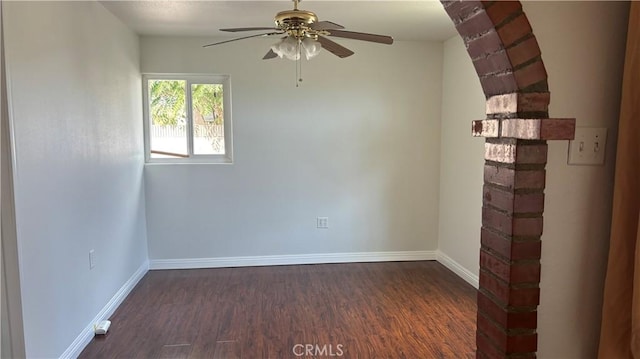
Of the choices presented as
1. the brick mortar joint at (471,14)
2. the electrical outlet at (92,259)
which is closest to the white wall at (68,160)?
the electrical outlet at (92,259)

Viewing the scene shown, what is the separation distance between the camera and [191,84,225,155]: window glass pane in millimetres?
3982

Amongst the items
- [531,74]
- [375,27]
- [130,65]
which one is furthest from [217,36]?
[531,74]

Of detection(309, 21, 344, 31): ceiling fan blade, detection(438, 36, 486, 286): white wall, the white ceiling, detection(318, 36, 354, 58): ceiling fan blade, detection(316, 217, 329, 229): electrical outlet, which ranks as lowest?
detection(316, 217, 329, 229): electrical outlet

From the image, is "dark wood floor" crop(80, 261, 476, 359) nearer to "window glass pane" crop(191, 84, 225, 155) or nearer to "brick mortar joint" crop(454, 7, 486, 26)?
"window glass pane" crop(191, 84, 225, 155)

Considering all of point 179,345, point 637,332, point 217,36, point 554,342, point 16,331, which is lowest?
point 179,345

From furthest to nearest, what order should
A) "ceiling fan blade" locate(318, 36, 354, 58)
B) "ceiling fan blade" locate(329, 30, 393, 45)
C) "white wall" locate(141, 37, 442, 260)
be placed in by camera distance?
"white wall" locate(141, 37, 442, 260)
"ceiling fan blade" locate(318, 36, 354, 58)
"ceiling fan blade" locate(329, 30, 393, 45)

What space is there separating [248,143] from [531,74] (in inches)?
124

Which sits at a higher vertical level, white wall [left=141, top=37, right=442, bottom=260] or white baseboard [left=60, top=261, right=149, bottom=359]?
white wall [left=141, top=37, right=442, bottom=260]

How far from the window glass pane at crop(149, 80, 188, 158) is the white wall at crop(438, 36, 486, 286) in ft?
8.96

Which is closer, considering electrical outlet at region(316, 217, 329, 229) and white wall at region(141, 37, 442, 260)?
white wall at region(141, 37, 442, 260)

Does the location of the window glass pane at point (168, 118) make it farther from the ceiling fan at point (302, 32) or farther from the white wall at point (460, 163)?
the white wall at point (460, 163)

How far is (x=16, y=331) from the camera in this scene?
1881 mm

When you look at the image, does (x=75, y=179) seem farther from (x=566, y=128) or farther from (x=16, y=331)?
(x=566, y=128)

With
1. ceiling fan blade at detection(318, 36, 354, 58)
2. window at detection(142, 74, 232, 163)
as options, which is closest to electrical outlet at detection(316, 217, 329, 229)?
window at detection(142, 74, 232, 163)
